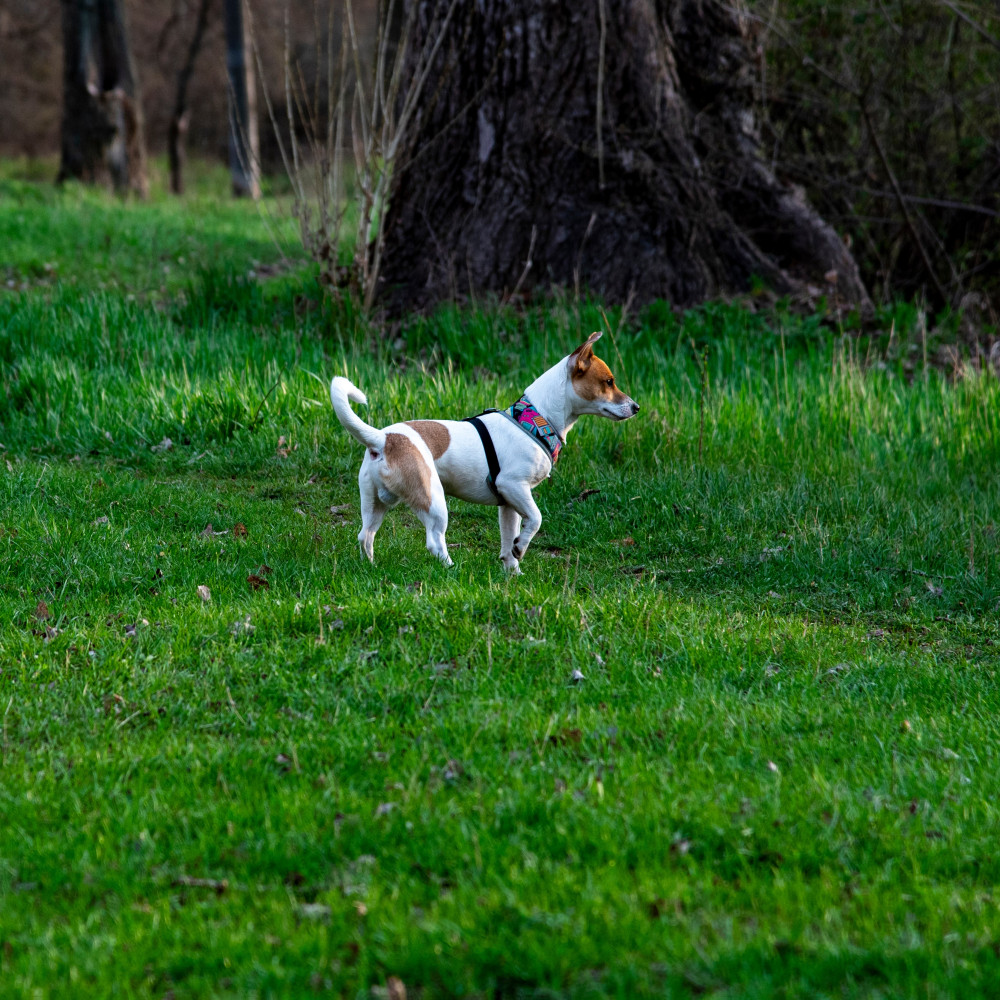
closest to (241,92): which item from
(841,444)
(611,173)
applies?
(611,173)

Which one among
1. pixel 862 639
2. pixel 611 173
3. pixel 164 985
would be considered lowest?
pixel 862 639

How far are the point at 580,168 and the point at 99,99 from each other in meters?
12.5

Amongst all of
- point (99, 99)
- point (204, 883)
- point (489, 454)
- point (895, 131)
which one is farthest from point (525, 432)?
point (99, 99)

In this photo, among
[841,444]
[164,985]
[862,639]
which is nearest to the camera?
[164,985]

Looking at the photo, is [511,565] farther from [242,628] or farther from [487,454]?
[242,628]

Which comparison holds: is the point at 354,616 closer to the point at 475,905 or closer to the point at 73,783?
the point at 73,783

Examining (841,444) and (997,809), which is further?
(841,444)

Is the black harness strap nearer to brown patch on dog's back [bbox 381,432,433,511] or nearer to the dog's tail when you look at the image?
brown patch on dog's back [bbox 381,432,433,511]

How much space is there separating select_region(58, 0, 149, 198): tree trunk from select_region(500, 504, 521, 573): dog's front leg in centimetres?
1593

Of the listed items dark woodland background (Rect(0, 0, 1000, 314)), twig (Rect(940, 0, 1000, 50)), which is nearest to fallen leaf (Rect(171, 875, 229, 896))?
twig (Rect(940, 0, 1000, 50))

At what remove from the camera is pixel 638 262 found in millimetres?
10008

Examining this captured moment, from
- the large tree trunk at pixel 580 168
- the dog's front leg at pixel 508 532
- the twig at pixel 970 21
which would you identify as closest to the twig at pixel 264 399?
the large tree trunk at pixel 580 168

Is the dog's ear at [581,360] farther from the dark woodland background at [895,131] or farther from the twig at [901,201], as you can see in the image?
the twig at [901,201]

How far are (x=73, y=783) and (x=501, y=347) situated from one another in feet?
19.9
